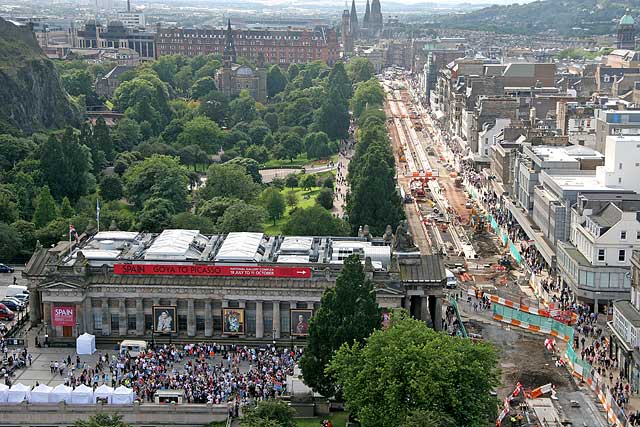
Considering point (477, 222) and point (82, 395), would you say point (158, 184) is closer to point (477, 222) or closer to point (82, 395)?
point (477, 222)

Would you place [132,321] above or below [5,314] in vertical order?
above

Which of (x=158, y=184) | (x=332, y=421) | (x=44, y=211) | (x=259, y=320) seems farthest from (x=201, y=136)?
(x=332, y=421)

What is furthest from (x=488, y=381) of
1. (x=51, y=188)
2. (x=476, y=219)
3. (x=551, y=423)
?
(x=51, y=188)

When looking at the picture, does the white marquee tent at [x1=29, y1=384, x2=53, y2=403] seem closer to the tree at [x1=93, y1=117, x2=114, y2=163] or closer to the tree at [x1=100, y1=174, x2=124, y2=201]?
the tree at [x1=100, y1=174, x2=124, y2=201]

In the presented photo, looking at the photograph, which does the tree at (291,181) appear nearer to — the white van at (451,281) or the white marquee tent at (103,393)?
the white van at (451,281)

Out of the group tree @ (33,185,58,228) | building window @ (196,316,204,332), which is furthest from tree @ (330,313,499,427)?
tree @ (33,185,58,228)
